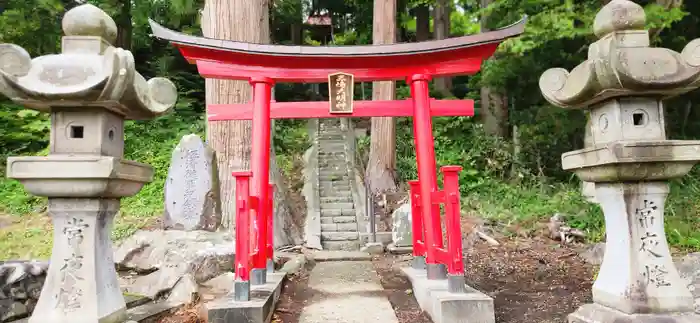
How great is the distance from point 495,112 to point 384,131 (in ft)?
16.7

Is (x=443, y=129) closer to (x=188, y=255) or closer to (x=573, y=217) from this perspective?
(x=573, y=217)

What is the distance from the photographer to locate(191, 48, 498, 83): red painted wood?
20.3 feet

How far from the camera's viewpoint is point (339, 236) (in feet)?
35.2

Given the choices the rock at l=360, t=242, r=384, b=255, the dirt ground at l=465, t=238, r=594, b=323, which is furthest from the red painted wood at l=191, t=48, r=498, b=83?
the rock at l=360, t=242, r=384, b=255

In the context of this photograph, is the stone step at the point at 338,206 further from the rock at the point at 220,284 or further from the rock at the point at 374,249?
the rock at the point at 220,284

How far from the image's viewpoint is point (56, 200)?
3570 mm

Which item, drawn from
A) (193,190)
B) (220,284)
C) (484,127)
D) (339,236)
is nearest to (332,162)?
(339,236)

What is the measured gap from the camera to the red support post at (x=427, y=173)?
572 cm

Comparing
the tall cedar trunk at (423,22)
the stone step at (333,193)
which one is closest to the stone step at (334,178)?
the stone step at (333,193)

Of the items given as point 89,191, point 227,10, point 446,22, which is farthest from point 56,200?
point 446,22

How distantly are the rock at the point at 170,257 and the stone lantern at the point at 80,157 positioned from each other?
2.41 metres

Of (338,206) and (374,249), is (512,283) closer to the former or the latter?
(374,249)

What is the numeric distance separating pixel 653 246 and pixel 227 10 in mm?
7376

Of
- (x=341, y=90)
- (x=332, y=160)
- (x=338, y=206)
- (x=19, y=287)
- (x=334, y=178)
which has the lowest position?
(x=19, y=287)
